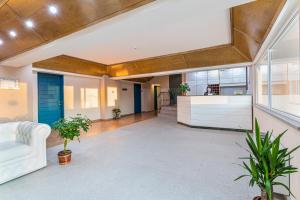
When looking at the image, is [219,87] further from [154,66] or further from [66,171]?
[66,171]

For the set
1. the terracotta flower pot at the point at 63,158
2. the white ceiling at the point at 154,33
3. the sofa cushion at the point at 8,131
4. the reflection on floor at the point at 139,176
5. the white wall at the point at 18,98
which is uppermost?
the white ceiling at the point at 154,33

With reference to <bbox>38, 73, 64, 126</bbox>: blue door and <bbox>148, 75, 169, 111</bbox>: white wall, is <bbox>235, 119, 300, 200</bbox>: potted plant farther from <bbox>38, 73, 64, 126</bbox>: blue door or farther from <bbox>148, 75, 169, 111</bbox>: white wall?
<bbox>148, 75, 169, 111</bbox>: white wall

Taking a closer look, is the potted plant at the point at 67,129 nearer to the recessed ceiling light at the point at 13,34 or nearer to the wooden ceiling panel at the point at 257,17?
the recessed ceiling light at the point at 13,34

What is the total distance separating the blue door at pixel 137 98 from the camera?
11.5 metres

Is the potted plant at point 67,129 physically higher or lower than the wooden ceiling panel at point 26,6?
lower

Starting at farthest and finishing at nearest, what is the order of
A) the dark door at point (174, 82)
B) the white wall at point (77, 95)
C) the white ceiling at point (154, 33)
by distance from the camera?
1. the dark door at point (174, 82)
2. the white wall at point (77, 95)
3. the white ceiling at point (154, 33)

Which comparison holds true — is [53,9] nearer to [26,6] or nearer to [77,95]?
[26,6]

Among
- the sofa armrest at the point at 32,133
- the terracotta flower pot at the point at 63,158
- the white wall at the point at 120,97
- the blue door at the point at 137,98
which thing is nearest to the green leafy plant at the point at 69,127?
the sofa armrest at the point at 32,133

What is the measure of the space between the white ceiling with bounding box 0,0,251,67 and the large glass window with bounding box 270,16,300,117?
110cm

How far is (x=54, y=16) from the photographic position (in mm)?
2270

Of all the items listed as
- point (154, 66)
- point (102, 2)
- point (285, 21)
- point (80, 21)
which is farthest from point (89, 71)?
point (285, 21)

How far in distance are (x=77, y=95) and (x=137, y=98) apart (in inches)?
198

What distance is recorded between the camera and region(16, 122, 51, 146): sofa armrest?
108 inches

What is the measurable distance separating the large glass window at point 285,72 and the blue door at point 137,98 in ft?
29.8
